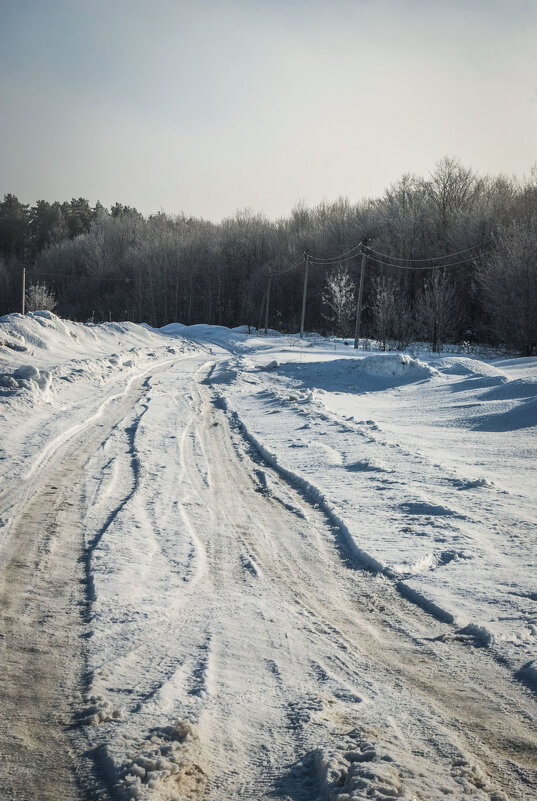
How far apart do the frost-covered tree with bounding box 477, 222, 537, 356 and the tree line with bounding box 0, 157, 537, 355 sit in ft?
0.18

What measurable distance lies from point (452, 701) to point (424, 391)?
488 inches

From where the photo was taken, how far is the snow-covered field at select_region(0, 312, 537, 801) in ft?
7.26

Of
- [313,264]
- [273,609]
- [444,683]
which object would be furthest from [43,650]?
[313,264]

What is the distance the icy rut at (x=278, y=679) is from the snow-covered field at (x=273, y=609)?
0.01 meters

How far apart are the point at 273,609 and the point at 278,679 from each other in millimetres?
770

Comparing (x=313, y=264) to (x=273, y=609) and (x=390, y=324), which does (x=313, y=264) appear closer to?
(x=390, y=324)

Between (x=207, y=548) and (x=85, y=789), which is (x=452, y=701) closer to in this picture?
(x=85, y=789)

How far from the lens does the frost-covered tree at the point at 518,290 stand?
26.5 meters

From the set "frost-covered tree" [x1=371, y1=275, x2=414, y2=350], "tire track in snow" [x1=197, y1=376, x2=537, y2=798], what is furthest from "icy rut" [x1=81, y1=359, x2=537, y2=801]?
"frost-covered tree" [x1=371, y1=275, x2=414, y2=350]

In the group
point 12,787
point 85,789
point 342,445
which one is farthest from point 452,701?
point 342,445

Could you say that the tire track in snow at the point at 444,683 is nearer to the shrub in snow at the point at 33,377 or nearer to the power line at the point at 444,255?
the shrub in snow at the point at 33,377

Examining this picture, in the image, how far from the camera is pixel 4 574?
3.81 metres

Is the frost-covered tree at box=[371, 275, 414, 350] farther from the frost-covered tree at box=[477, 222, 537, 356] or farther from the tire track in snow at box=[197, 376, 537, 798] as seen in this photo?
the tire track in snow at box=[197, 376, 537, 798]

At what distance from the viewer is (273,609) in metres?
3.56
